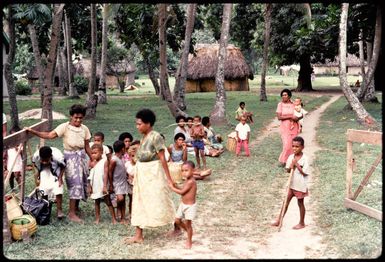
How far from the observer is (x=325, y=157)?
11789mm

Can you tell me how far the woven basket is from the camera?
606 cm

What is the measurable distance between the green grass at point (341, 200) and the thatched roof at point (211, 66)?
23333 millimetres

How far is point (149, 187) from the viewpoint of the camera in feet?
20.4

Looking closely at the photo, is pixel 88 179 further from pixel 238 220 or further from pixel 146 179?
pixel 238 220

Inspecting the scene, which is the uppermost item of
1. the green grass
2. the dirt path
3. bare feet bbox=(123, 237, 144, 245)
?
the green grass

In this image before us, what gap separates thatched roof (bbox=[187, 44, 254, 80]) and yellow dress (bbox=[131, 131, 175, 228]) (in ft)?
103

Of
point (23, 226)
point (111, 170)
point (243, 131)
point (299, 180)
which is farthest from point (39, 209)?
point (243, 131)

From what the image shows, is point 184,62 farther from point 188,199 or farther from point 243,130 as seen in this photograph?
point 188,199

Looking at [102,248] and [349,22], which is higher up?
[349,22]

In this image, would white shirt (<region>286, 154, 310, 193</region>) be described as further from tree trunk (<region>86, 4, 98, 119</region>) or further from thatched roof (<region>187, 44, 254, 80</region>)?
thatched roof (<region>187, 44, 254, 80</region>)

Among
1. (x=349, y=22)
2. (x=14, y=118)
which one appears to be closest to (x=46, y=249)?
(x=14, y=118)

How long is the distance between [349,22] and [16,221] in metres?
17.7

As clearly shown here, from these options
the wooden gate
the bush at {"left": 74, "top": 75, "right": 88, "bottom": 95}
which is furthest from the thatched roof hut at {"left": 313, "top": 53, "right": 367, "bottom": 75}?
the wooden gate

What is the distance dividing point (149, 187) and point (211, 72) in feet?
105
